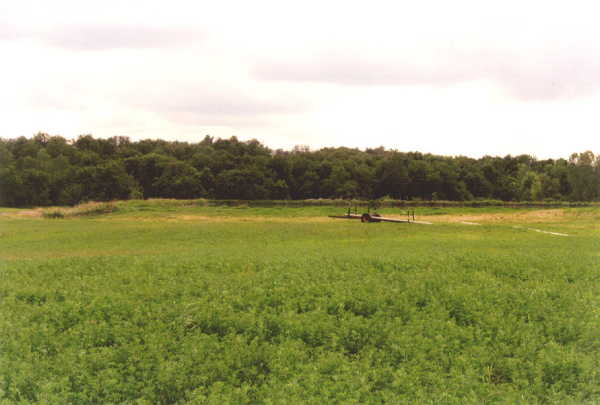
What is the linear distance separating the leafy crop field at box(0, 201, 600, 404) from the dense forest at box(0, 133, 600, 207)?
217ft

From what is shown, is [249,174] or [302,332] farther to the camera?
[249,174]

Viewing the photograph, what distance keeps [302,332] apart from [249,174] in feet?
251

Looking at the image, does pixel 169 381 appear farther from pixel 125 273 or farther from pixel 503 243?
pixel 503 243

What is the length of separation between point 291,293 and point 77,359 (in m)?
5.35

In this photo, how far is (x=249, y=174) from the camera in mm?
86125

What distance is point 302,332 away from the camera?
1050cm

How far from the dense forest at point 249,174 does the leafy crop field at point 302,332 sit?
66012 mm

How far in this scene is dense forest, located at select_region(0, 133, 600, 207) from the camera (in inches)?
3110

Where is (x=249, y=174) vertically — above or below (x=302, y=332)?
above

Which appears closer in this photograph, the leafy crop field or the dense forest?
the leafy crop field

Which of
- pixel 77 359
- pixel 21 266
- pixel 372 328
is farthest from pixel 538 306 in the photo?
pixel 21 266

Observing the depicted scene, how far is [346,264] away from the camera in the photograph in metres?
16.9

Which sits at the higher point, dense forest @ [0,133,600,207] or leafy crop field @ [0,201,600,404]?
dense forest @ [0,133,600,207]

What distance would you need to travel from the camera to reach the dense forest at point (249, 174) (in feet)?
259
